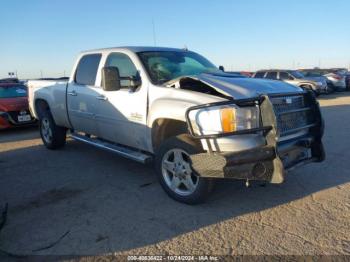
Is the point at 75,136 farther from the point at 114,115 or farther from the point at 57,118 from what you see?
the point at 114,115

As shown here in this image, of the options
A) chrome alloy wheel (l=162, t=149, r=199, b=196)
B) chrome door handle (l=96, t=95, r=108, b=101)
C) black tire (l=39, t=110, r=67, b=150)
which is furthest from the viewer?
black tire (l=39, t=110, r=67, b=150)

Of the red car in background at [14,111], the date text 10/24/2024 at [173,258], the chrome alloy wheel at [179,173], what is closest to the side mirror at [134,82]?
the chrome alloy wheel at [179,173]

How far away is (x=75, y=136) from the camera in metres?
6.75

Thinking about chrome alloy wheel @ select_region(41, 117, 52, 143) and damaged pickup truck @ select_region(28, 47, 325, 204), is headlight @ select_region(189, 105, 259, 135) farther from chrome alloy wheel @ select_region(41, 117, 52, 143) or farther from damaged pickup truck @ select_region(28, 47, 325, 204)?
chrome alloy wheel @ select_region(41, 117, 52, 143)

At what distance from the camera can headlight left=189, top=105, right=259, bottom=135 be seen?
12.4 feet

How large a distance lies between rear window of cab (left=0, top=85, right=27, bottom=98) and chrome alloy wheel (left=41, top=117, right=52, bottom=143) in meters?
3.82

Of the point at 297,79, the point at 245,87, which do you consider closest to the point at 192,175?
the point at 245,87

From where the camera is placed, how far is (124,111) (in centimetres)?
515

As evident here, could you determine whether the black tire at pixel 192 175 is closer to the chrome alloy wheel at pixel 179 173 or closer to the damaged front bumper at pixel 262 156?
the chrome alloy wheel at pixel 179 173

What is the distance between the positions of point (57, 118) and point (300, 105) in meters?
4.76

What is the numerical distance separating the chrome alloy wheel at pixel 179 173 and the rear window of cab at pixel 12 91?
26.9 ft

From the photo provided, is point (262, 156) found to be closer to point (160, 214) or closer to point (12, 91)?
point (160, 214)

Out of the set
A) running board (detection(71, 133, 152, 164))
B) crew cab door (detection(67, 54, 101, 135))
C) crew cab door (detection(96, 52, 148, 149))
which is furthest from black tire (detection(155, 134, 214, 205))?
crew cab door (detection(67, 54, 101, 135))

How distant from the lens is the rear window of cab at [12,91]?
10.9m
